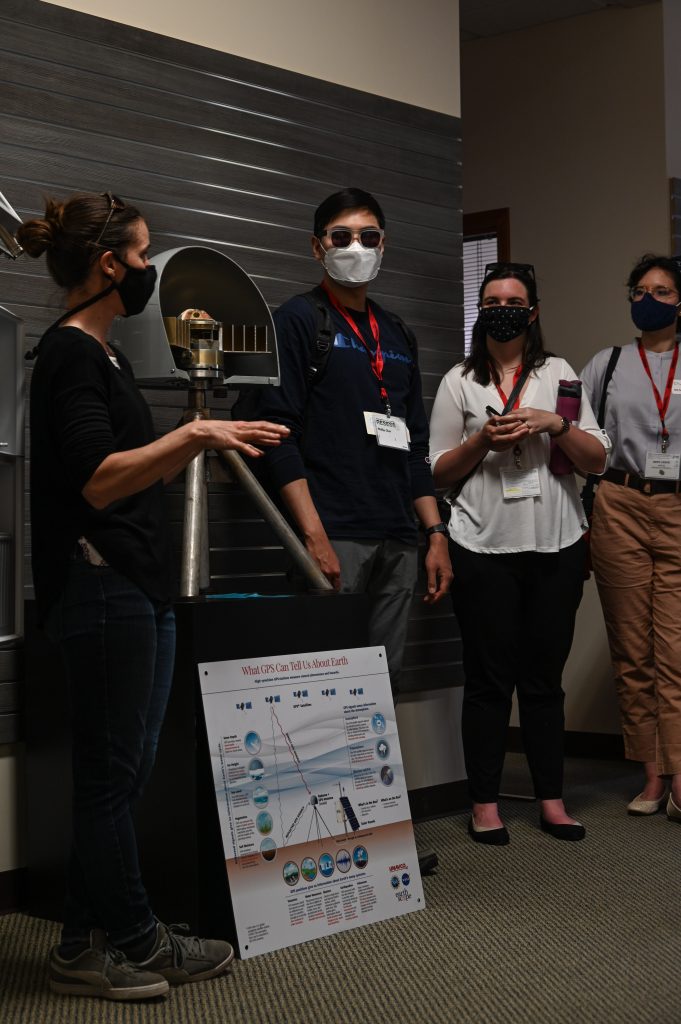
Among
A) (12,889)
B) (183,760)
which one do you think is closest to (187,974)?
(183,760)

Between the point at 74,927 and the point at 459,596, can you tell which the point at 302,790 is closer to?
the point at 74,927

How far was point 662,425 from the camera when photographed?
13.0 feet

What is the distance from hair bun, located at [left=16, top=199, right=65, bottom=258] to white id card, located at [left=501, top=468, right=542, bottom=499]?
167 centimetres

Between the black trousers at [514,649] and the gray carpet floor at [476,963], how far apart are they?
0.33 m

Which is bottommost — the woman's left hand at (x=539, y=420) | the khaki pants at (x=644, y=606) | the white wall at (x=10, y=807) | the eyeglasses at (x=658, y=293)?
the white wall at (x=10, y=807)

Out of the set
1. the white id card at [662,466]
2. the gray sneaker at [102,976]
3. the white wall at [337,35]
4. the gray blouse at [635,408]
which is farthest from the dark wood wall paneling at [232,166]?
the gray sneaker at [102,976]

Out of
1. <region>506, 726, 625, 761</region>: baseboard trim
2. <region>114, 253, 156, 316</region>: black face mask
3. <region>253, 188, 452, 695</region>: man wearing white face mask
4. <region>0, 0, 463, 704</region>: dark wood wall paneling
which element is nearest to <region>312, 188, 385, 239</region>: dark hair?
<region>253, 188, 452, 695</region>: man wearing white face mask

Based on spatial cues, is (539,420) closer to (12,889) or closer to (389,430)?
(389,430)

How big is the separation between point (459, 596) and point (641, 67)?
111 inches

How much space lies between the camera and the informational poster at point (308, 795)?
2.55 metres

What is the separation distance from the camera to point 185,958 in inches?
93.0

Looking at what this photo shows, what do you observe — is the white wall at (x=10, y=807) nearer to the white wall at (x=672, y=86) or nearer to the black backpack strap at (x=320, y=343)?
the black backpack strap at (x=320, y=343)

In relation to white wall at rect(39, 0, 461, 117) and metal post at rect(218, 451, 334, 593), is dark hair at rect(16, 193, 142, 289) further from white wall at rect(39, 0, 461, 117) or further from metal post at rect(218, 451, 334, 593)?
white wall at rect(39, 0, 461, 117)

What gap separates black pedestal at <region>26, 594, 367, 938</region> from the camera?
2561mm
